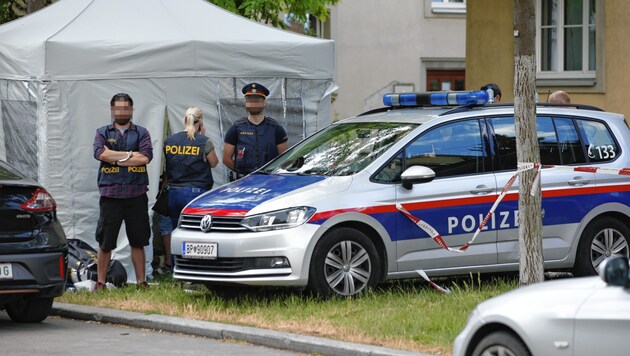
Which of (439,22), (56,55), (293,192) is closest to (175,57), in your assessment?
(56,55)

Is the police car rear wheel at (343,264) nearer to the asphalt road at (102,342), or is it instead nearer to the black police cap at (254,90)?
the asphalt road at (102,342)

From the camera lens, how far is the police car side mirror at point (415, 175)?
11.4m

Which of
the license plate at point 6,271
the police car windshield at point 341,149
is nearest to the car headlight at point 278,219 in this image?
the police car windshield at point 341,149

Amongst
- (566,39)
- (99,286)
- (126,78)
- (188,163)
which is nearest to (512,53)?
(566,39)

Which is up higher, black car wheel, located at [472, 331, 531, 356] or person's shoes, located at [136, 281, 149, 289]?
A: black car wheel, located at [472, 331, 531, 356]

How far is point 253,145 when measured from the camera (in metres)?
13.5

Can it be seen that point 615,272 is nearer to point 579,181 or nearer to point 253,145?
point 579,181

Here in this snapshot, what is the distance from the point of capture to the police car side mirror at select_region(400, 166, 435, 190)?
1139 centimetres

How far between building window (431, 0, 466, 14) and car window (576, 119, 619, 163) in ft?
68.7

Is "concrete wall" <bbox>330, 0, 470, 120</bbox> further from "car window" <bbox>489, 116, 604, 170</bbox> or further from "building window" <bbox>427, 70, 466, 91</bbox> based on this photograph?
"car window" <bbox>489, 116, 604, 170</bbox>

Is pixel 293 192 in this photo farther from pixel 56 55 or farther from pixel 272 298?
pixel 56 55

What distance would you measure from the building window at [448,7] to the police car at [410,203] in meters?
20.7

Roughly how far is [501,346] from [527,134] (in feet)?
12.2

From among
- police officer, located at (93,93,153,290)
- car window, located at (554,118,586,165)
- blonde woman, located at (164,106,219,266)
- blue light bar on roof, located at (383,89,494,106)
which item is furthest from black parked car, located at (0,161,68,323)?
car window, located at (554,118,586,165)
